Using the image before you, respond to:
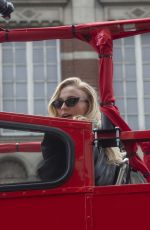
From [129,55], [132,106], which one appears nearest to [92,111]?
[132,106]

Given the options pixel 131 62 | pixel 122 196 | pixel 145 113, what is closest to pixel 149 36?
pixel 131 62

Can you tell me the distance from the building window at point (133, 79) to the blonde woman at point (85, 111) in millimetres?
9553

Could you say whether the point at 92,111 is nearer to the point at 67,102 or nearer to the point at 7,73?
the point at 67,102

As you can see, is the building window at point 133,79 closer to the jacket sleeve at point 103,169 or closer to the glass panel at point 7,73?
the glass panel at point 7,73

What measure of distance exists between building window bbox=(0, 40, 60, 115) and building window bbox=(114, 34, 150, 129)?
54.2 inches

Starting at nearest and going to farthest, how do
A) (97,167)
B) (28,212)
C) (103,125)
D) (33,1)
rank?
(28,212)
(97,167)
(103,125)
(33,1)

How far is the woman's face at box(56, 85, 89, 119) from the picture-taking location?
3531mm

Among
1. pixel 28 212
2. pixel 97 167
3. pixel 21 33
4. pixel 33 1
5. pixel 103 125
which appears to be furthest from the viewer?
pixel 33 1

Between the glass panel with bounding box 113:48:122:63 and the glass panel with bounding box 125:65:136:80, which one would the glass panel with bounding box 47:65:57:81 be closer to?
the glass panel with bounding box 113:48:122:63

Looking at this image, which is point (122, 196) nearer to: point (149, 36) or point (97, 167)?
point (97, 167)

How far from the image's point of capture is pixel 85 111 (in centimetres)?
356

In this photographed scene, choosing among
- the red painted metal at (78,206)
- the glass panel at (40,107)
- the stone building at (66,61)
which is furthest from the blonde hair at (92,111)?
the glass panel at (40,107)

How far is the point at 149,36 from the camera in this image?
13.5m

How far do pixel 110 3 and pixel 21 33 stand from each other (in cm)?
960
